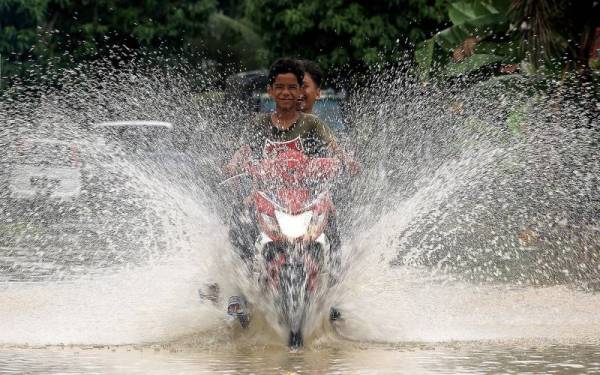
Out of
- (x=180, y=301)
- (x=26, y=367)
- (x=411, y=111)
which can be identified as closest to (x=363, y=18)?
(x=411, y=111)

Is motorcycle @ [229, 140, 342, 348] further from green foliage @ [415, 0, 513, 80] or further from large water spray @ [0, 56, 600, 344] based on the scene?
green foliage @ [415, 0, 513, 80]

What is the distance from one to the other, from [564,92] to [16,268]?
547 cm

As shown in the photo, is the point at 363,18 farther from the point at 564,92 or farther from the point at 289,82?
the point at 289,82

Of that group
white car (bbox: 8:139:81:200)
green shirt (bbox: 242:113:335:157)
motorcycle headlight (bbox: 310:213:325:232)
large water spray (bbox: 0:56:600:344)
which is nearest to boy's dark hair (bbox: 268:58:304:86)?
green shirt (bbox: 242:113:335:157)

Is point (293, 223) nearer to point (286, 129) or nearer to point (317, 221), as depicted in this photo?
point (317, 221)

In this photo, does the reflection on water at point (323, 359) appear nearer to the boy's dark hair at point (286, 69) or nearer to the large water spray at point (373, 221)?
the large water spray at point (373, 221)

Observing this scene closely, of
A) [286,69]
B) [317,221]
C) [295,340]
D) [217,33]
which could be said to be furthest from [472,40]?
[217,33]

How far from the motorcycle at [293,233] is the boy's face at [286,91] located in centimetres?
52

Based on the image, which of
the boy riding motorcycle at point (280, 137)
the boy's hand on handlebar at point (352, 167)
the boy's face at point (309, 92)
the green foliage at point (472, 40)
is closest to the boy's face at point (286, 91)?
the boy riding motorcycle at point (280, 137)

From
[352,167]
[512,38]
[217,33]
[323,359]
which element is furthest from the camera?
[217,33]

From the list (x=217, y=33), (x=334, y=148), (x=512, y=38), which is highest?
(x=217, y=33)

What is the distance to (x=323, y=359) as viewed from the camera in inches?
282

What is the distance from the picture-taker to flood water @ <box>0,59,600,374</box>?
7547 mm

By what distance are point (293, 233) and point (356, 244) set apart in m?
1.13
